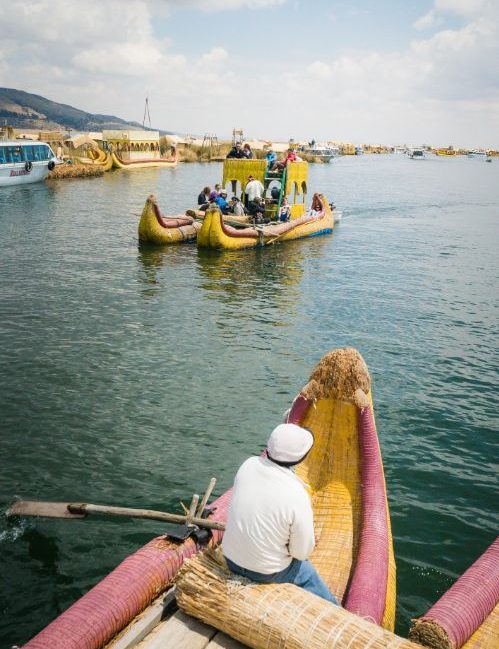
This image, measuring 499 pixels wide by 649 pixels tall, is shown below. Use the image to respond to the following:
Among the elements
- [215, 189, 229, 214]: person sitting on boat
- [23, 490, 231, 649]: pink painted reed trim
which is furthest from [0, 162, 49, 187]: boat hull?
[23, 490, 231, 649]: pink painted reed trim

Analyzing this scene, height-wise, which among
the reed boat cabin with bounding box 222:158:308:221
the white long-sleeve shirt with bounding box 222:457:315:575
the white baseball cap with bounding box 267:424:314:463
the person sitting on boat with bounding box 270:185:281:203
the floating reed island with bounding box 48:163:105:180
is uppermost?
the floating reed island with bounding box 48:163:105:180

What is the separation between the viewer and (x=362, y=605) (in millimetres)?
4574

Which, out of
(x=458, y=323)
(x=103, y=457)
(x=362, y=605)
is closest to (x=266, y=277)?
(x=458, y=323)

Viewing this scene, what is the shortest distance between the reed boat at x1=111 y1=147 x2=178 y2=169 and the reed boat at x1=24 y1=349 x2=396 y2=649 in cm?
6360

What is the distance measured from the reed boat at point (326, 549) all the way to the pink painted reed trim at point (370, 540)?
10 millimetres

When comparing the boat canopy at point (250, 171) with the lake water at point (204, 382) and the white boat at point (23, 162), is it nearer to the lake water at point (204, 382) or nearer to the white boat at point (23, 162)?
the lake water at point (204, 382)

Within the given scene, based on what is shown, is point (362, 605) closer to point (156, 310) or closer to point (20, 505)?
point (20, 505)

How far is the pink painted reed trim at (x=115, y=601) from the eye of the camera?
405 cm

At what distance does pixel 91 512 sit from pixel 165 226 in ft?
62.1

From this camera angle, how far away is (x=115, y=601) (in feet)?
14.4

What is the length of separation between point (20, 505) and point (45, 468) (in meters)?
1.71

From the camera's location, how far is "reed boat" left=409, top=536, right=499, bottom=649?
4.10m

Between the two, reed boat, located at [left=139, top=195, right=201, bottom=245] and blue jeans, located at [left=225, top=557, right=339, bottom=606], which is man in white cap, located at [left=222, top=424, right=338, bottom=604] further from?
reed boat, located at [left=139, top=195, right=201, bottom=245]

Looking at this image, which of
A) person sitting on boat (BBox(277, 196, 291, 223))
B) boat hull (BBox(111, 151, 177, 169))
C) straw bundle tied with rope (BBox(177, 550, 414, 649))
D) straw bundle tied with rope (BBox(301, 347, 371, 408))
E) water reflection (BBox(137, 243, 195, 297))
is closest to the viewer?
straw bundle tied with rope (BBox(177, 550, 414, 649))
